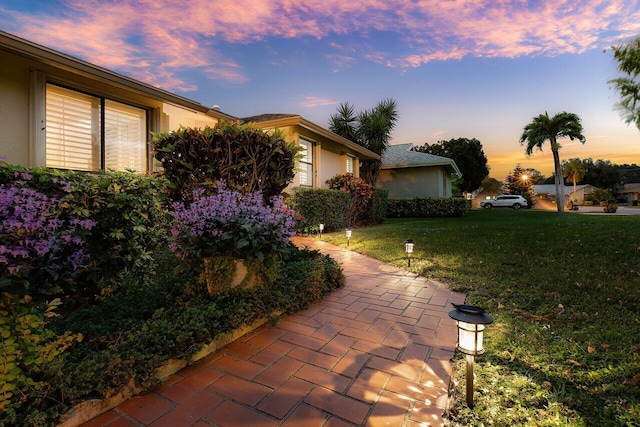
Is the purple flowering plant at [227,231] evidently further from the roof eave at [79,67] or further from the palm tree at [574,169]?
the palm tree at [574,169]

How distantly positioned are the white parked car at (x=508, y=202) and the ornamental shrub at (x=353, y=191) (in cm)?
2521

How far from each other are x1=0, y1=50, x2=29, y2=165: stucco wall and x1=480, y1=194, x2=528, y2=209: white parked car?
115 ft

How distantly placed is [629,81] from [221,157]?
10451 millimetres

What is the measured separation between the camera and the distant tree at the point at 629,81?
23.6ft

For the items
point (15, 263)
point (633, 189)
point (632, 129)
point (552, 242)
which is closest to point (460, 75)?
point (632, 129)

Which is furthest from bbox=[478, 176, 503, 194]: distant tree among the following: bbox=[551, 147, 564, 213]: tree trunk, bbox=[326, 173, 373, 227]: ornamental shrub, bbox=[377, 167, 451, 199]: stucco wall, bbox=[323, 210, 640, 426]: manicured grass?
bbox=[323, 210, 640, 426]: manicured grass

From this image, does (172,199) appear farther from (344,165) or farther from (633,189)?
(633,189)

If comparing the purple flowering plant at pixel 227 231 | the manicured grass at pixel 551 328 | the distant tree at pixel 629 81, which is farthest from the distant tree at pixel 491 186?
the purple flowering plant at pixel 227 231

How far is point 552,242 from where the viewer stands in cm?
679

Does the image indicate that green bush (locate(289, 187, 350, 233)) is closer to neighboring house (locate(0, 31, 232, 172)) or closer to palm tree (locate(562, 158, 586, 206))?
neighboring house (locate(0, 31, 232, 172))

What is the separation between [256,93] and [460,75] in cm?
804

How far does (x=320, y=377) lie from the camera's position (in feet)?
7.09

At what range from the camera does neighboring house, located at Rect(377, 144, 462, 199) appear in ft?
61.0

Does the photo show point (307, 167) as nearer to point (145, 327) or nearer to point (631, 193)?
point (145, 327)
